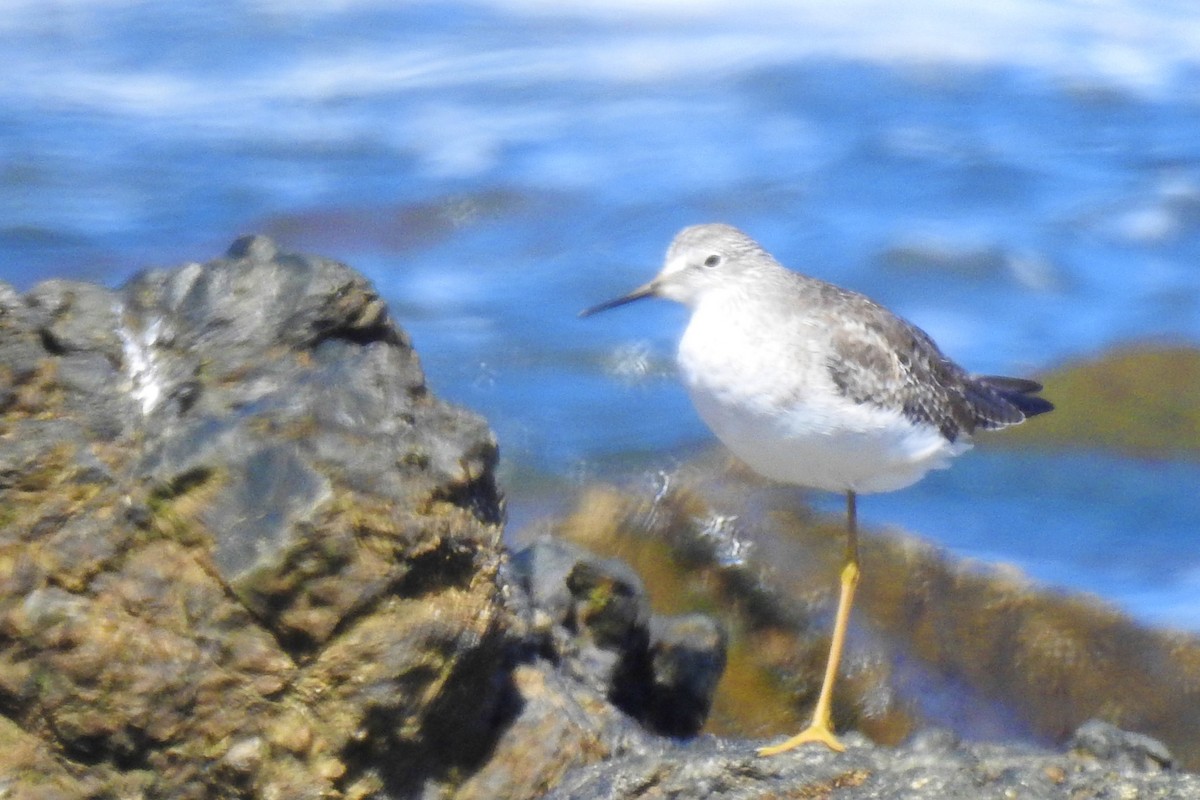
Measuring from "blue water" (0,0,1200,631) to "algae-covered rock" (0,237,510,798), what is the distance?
12.5 feet

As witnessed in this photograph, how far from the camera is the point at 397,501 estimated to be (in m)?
4.14

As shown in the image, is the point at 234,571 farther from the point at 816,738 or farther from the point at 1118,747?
the point at 1118,747

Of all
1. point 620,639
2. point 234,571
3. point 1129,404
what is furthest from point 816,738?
point 1129,404

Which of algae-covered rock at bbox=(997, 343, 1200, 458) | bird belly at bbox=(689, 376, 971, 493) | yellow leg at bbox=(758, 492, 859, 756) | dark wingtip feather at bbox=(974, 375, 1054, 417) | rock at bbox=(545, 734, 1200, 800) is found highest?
bird belly at bbox=(689, 376, 971, 493)

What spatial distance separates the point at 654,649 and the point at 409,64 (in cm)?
1150

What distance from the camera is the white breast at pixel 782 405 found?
209 inches

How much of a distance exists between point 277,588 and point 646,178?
9732 millimetres

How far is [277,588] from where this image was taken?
4.07 m

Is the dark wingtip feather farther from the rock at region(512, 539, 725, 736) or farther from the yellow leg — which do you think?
the rock at region(512, 539, 725, 736)

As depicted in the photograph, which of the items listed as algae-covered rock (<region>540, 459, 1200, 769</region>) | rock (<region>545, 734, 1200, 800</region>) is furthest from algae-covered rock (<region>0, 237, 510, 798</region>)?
algae-covered rock (<region>540, 459, 1200, 769</region>)

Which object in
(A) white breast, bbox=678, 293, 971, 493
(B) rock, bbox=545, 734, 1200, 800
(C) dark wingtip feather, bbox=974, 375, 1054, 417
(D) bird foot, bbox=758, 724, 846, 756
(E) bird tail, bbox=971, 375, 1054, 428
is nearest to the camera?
(B) rock, bbox=545, 734, 1200, 800

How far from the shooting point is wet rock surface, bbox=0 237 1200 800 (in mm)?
4074

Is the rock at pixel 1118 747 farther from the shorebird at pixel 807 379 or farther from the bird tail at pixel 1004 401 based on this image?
the bird tail at pixel 1004 401

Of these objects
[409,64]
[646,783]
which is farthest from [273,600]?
[409,64]
